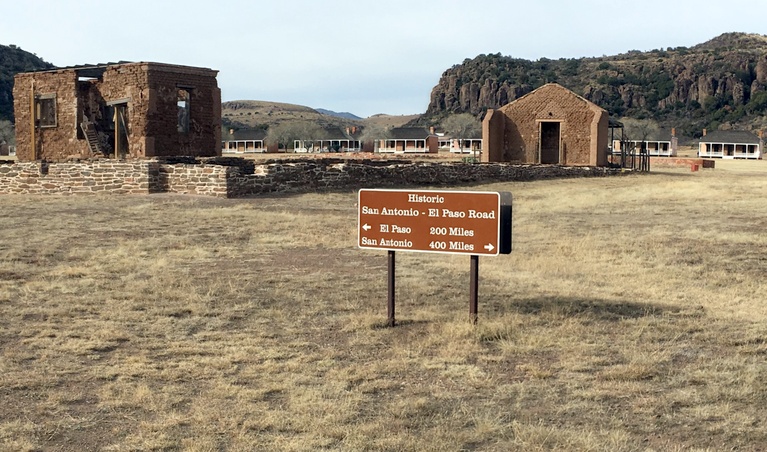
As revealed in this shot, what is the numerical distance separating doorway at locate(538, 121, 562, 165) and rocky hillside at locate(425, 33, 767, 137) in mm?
96069

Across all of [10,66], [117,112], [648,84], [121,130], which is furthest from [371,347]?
[648,84]

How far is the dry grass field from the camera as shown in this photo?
468cm

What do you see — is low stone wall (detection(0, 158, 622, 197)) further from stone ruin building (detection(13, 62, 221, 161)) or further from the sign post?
the sign post

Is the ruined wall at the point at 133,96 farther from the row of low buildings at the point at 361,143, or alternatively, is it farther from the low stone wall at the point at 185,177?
the row of low buildings at the point at 361,143

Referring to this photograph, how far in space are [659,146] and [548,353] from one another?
312 ft

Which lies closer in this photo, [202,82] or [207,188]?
[207,188]

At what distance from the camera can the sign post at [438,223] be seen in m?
7.00

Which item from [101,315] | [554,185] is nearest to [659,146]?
[554,185]

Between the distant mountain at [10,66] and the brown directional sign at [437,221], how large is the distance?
86756 millimetres

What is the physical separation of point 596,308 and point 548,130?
3487cm

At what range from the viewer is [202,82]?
94.6ft

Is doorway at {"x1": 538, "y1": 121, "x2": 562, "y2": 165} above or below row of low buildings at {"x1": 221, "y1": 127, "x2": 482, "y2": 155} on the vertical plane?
below

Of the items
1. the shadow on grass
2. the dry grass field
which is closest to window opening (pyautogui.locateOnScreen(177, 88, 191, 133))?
the dry grass field

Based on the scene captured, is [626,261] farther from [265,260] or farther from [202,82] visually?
[202,82]
